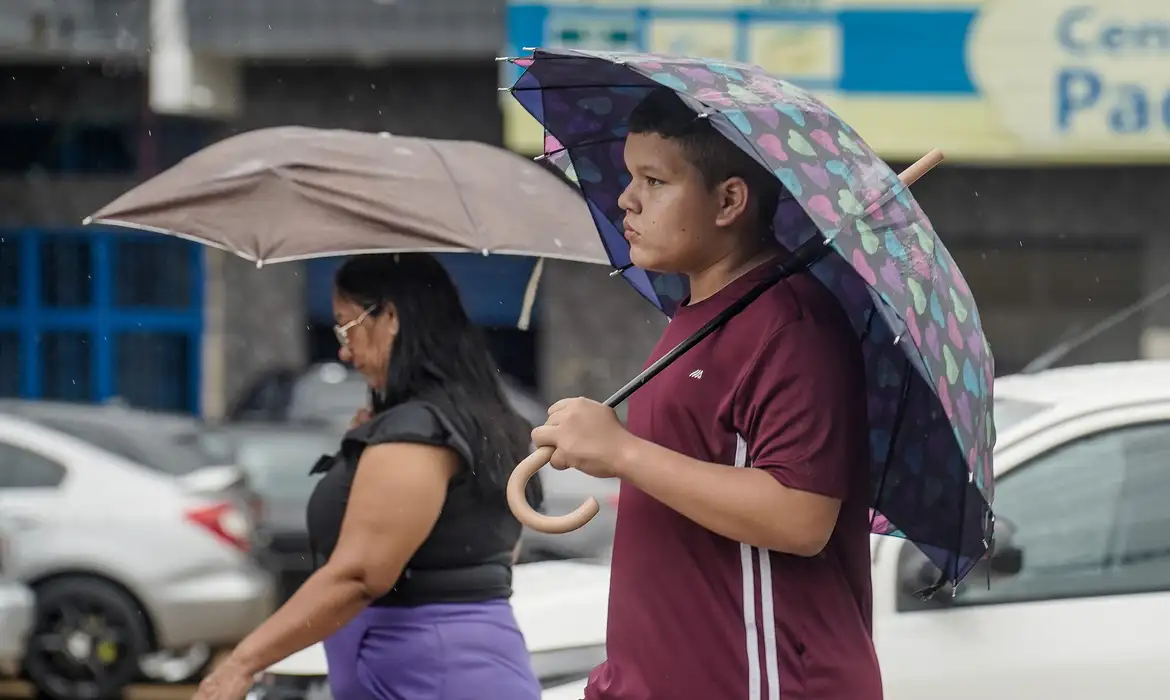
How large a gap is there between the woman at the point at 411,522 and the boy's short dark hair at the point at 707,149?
3.85 feet

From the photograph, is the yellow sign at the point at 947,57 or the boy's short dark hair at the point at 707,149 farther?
the yellow sign at the point at 947,57

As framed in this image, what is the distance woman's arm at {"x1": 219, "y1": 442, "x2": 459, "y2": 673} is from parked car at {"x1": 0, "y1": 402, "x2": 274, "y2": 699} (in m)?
5.69

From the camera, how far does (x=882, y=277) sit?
220 centimetres

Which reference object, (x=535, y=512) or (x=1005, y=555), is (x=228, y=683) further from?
(x=1005, y=555)

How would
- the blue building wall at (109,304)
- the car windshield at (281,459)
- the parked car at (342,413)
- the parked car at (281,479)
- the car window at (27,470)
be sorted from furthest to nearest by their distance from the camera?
the blue building wall at (109,304) < the car windshield at (281,459) < the parked car at (281,479) < the parked car at (342,413) < the car window at (27,470)

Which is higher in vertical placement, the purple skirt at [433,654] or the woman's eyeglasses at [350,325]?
the woman's eyeglasses at [350,325]

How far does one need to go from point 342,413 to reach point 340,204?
370 inches

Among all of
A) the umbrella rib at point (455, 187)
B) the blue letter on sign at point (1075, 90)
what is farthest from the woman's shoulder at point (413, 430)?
the blue letter on sign at point (1075, 90)

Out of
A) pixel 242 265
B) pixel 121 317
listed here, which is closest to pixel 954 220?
pixel 242 265

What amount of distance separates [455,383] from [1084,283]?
14.9 meters

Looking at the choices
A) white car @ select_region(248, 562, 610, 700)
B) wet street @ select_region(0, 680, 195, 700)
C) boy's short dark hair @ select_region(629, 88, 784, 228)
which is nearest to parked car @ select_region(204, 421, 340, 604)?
wet street @ select_region(0, 680, 195, 700)

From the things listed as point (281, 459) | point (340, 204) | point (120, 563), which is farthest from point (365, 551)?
point (281, 459)

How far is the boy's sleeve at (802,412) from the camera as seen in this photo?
7.35 ft

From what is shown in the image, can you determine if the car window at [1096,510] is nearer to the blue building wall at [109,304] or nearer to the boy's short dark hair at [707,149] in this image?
the boy's short dark hair at [707,149]
